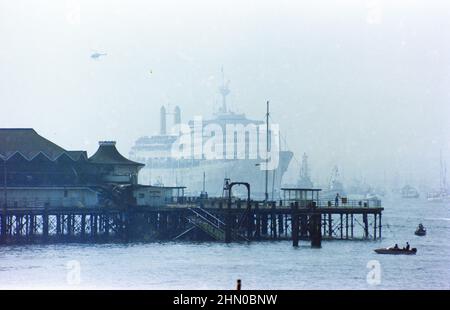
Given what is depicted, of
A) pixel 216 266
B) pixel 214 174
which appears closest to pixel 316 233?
pixel 216 266

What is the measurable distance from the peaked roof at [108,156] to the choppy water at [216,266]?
1674 centimetres

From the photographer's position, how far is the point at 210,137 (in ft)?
623

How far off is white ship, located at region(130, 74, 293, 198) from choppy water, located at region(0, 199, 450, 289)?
112894 mm

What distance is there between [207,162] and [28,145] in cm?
10862

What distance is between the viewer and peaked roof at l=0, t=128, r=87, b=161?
74062 mm

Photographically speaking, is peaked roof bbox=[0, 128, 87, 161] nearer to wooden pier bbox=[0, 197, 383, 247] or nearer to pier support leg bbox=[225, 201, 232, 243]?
wooden pier bbox=[0, 197, 383, 247]

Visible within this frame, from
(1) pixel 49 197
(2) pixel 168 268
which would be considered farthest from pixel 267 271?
(1) pixel 49 197

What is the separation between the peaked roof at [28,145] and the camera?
74.1 metres

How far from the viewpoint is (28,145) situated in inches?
2955

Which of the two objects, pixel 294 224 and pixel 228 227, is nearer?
pixel 294 224

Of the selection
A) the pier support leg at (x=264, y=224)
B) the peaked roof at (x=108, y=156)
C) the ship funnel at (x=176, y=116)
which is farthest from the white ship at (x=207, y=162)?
the pier support leg at (x=264, y=224)

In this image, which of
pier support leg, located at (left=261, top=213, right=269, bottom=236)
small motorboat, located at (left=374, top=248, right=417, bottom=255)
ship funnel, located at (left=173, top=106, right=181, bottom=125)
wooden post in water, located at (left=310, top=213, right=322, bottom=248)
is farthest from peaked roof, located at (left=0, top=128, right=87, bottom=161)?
ship funnel, located at (left=173, top=106, right=181, bottom=125)

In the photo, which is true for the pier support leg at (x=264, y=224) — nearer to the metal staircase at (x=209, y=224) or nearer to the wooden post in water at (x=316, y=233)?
the metal staircase at (x=209, y=224)

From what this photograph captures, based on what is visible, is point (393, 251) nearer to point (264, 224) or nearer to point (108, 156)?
point (264, 224)
